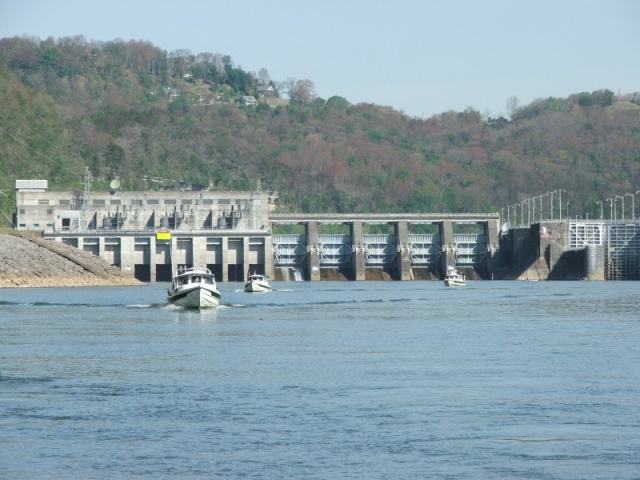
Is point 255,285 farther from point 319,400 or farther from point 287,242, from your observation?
point 319,400

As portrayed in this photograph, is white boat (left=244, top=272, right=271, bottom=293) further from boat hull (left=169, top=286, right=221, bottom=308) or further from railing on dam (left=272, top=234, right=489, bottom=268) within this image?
railing on dam (left=272, top=234, right=489, bottom=268)

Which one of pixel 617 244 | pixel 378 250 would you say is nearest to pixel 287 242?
pixel 378 250

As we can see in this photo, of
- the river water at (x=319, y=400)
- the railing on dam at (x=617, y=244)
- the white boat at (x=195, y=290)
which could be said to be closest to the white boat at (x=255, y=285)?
the white boat at (x=195, y=290)

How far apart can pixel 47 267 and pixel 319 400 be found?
111 m

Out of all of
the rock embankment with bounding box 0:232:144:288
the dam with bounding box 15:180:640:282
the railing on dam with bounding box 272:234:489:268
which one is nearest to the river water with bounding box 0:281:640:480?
the rock embankment with bounding box 0:232:144:288

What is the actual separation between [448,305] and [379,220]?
294ft

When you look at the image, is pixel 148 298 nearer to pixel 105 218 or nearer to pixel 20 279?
pixel 20 279

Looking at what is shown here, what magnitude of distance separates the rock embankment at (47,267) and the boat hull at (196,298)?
53.0 metres

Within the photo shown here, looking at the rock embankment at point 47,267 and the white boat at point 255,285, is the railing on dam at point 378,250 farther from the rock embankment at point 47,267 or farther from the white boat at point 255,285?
the white boat at point 255,285

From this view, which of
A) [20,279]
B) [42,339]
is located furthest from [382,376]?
[20,279]

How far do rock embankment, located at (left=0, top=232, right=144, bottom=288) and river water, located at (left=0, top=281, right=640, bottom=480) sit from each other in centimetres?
6607

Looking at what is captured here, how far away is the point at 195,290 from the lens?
89.1 meters

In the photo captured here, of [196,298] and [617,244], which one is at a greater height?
[617,244]

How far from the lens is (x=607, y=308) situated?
317ft
